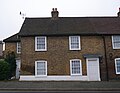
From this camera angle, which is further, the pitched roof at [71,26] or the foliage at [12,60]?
the foliage at [12,60]

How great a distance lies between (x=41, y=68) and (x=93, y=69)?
604 centimetres

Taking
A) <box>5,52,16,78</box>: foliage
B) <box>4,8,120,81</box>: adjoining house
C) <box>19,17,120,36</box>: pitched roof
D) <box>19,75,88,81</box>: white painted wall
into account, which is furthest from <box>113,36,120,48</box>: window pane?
<box>5,52,16,78</box>: foliage

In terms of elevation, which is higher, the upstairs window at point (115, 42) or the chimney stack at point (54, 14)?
the chimney stack at point (54, 14)

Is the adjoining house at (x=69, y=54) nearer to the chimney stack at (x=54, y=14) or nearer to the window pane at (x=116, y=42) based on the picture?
the window pane at (x=116, y=42)

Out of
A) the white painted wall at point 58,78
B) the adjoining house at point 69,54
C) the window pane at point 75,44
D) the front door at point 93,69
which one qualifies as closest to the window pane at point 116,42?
the adjoining house at point 69,54

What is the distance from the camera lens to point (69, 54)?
24.6 metres

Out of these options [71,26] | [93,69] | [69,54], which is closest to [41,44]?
[69,54]

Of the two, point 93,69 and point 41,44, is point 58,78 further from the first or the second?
point 41,44

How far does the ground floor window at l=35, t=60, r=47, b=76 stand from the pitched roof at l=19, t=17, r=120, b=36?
345 cm

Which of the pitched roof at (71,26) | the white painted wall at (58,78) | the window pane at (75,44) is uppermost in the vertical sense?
the pitched roof at (71,26)

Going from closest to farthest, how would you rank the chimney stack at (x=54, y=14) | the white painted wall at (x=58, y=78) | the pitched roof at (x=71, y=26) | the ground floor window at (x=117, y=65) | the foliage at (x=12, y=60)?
1. the white painted wall at (x=58, y=78)
2. the ground floor window at (x=117, y=65)
3. the pitched roof at (x=71, y=26)
4. the chimney stack at (x=54, y=14)
5. the foliage at (x=12, y=60)

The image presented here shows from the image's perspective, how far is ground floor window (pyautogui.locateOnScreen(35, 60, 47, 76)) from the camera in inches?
952

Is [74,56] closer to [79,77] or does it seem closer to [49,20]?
[79,77]

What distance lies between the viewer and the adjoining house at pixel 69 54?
79.2 feet
